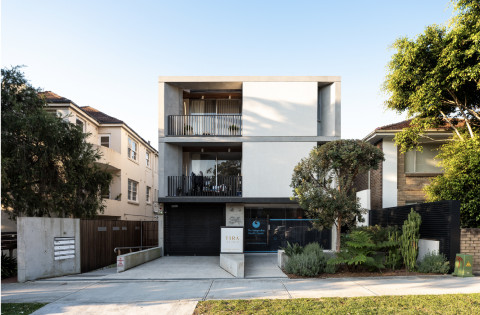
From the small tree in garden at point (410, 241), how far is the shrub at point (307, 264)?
255cm

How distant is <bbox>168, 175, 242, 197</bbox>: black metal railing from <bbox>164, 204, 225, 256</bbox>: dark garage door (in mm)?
662

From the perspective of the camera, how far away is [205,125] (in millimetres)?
16984

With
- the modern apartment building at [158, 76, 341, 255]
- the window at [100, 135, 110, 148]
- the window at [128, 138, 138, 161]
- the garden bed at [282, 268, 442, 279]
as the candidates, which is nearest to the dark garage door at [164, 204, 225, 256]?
the modern apartment building at [158, 76, 341, 255]

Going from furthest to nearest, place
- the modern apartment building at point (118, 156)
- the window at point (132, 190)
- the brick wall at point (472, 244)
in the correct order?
the window at point (132, 190) → the modern apartment building at point (118, 156) → the brick wall at point (472, 244)

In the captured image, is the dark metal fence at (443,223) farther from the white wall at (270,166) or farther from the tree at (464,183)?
the white wall at (270,166)

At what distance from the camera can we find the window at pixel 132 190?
2381 cm

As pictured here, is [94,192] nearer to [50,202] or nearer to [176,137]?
→ [50,202]

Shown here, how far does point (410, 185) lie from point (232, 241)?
951 cm

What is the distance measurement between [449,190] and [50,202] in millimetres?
15584

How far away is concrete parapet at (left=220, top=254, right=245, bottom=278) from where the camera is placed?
10359 millimetres

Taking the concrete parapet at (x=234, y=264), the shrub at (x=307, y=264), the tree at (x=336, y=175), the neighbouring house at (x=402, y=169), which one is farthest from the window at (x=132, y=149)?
the shrub at (x=307, y=264)

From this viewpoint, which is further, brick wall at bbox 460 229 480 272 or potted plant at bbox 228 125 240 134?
potted plant at bbox 228 125 240 134

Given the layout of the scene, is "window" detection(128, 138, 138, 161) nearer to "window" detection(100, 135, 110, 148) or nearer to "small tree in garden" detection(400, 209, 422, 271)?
"window" detection(100, 135, 110, 148)

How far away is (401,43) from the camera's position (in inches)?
509
